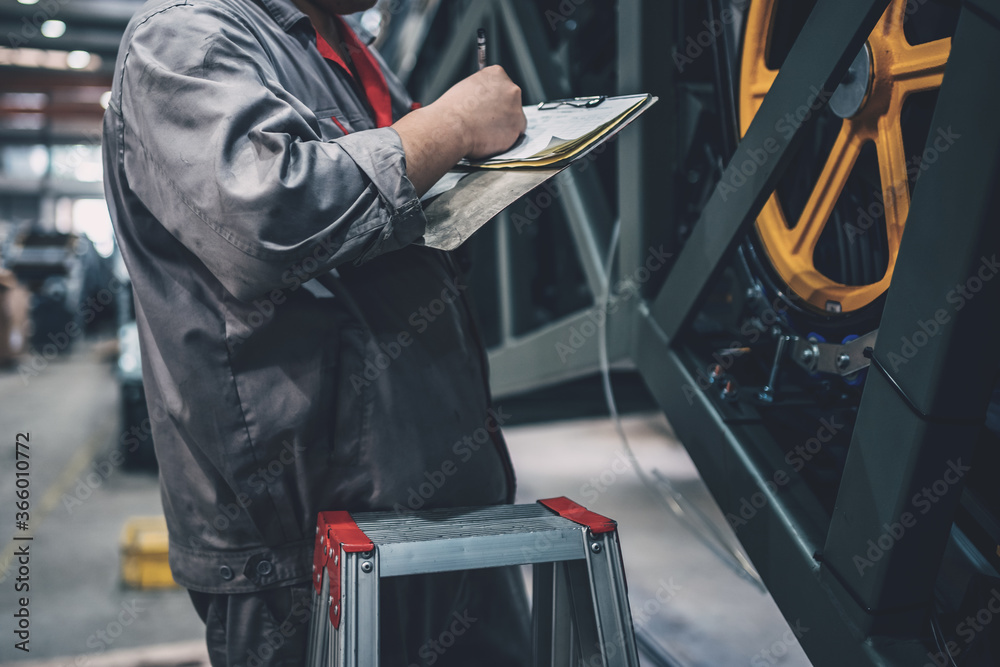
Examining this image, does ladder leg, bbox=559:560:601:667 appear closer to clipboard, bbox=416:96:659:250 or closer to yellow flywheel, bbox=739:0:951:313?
clipboard, bbox=416:96:659:250

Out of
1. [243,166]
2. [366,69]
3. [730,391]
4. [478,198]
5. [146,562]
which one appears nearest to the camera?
[243,166]

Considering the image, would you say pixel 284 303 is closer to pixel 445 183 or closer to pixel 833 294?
pixel 445 183

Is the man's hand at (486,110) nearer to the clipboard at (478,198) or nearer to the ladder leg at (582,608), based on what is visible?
the clipboard at (478,198)

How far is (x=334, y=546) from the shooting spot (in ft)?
2.73

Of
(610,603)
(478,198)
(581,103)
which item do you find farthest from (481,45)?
(610,603)

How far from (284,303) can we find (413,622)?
1.70 feet

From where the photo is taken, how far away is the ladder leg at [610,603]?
837mm

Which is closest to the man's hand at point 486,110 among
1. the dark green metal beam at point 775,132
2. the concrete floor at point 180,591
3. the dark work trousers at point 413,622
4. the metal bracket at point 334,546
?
the dark green metal beam at point 775,132

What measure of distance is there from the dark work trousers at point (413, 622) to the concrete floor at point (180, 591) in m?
1.00

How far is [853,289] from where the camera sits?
114 centimetres

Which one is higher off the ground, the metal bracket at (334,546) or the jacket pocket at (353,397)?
the jacket pocket at (353,397)

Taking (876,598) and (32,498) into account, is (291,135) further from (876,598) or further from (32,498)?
(32,498)

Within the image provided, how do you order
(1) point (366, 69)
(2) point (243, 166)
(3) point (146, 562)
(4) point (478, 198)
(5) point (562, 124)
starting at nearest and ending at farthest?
(2) point (243, 166) < (4) point (478, 198) < (5) point (562, 124) < (1) point (366, 69) < (3) point (146, 562)

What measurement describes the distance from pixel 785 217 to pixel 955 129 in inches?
22.7
